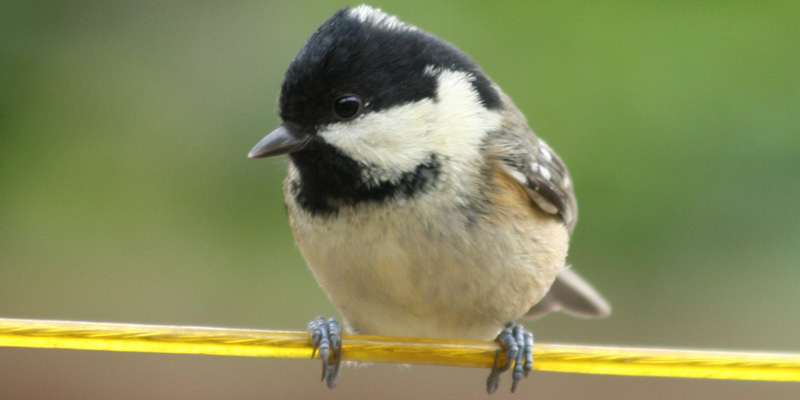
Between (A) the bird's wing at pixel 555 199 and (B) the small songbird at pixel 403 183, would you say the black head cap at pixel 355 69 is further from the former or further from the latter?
(A) the bird's wing at pixel 555 199

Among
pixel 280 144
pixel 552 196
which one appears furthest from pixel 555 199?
pixel 280 144

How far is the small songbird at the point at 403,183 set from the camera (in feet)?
4.26

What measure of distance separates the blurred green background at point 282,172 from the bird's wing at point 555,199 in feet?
1.51

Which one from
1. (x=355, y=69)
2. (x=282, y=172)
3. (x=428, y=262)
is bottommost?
(x=428, y=262)

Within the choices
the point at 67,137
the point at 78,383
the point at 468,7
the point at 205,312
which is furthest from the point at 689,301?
the point at 67,137

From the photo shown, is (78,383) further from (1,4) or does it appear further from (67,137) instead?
(1,4)

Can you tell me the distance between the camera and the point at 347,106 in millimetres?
1295

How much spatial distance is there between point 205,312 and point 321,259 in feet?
3.87

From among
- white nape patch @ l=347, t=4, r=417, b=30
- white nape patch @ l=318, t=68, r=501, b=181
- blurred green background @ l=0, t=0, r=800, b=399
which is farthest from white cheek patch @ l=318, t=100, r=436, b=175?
blurred green background @ l=0, t=0, r=800, b=399

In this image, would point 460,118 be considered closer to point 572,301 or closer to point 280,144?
point 280,144

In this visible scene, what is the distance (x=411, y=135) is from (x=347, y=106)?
106 millimetres

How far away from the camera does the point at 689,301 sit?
238cm

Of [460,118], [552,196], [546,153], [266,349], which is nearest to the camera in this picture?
[266,349]

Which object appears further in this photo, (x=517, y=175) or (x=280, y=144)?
(x=517, y=175)
